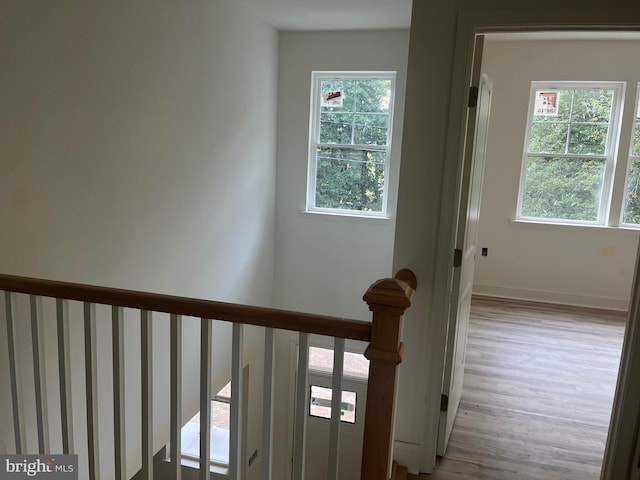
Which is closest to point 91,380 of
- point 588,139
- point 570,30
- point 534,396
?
point 570,30

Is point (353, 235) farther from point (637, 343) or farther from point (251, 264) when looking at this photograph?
point (637, 343)

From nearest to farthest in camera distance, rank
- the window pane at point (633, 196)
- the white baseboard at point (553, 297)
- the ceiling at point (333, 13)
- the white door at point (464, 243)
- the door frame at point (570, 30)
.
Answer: the door frame at point (570, 30) < the white door at point (464, 243) < the ceiling at point (333, 13) < the window pane at point (633, 196) < the white baseboard at point (553, 297)

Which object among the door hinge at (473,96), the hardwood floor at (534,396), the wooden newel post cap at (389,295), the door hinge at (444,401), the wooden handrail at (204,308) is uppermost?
the door hinge at (473,96)

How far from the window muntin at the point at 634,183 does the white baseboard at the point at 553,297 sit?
0.92m

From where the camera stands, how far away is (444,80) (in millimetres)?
2100

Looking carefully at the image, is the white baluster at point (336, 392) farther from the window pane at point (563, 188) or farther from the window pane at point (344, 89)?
the window pane at point (563, 188)

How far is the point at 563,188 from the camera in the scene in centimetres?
547

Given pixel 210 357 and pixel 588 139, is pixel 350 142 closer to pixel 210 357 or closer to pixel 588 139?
pixel 588 139

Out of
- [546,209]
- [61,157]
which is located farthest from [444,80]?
[546,209]

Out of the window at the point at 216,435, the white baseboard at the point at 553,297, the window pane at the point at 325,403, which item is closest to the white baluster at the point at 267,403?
the window at the point at 216,435

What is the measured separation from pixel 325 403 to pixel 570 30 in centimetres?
412

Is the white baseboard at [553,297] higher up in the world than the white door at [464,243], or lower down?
lower down

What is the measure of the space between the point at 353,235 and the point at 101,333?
274 centimetres

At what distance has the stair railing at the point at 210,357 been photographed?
130 centimetres
